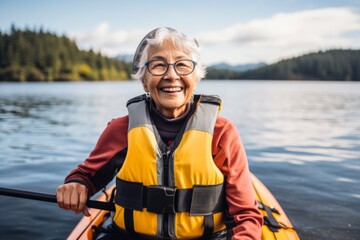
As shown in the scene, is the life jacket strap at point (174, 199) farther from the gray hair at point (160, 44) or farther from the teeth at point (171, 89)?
the gray hair at point (160, 44)

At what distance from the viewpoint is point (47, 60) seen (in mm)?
89250

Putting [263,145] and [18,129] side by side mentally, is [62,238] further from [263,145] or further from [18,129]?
[18,129]

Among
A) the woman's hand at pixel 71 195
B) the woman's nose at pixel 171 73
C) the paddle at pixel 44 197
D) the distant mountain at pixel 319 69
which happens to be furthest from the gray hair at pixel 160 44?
the distant mountain at pixel 319 69

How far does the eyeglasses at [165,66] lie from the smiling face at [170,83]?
0.02 metres

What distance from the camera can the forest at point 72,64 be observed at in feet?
275

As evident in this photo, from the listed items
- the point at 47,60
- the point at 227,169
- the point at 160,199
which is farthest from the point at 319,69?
the point at 160,199

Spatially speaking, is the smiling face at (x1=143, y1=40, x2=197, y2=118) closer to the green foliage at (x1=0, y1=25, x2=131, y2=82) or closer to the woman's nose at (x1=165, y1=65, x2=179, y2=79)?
the woman's nose at (x1=165, y1=65, x2=179, y2=79)

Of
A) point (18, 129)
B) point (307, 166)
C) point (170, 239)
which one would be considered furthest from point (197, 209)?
point (18, 129)

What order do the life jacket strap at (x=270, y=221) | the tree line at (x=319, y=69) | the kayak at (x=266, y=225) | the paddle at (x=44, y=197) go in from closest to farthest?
the paddle at (x=44, y=197)
the kayak at (x=266, y=225)
the life jacket strap at (x=270, y=221)
the tree line at (x=319, y=69)

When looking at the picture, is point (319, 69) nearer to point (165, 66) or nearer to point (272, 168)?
point (272, 168)

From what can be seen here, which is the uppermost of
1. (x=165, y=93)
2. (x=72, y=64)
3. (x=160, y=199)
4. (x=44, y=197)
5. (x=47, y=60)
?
(x=47, y=60)

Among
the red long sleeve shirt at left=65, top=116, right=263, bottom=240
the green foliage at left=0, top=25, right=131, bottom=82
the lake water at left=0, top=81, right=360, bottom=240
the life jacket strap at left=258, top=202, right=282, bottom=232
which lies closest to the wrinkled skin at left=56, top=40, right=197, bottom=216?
the red long sleeve shirt at left=65, top=116, right=263, bottom=240

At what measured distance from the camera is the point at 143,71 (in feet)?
8.17

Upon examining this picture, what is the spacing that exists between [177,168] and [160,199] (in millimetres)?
238
